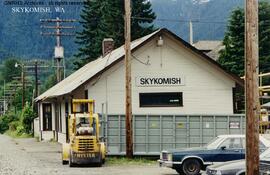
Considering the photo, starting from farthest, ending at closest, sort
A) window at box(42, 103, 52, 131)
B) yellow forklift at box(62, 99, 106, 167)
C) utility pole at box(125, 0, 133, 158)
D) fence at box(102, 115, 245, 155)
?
window at box(42, 103, 52, 131)
fence at box(102, 115, 245, 155)
utility pole at box(125, 0, 133, 158)
yellow forklift at box(62, 99, 106, 167)

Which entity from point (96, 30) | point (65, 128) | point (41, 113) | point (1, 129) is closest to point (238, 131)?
point (65, 128)

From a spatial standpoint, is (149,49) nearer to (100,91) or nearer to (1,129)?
(100,91)

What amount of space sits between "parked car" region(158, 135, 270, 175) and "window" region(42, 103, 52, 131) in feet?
103

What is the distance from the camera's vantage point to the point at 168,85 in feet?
118

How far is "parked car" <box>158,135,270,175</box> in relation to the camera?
75.0 ft

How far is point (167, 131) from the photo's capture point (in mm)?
30844

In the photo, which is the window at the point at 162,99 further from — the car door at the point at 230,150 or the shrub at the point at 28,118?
the shrub at the point at 28,118

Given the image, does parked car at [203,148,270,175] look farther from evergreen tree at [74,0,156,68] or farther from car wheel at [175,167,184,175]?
evergreen tree at [74,0,156,68]

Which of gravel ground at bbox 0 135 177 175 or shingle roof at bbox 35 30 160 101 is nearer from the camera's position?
gravel ground at bbox 0 135 177 175

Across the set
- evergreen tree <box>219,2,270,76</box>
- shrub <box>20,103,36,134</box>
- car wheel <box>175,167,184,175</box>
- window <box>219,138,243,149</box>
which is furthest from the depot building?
shrub <box>20,103,36,134</box>

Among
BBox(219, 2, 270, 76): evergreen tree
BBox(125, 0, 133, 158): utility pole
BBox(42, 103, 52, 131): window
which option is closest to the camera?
BBox(125, 0, 133, 158): utility pole

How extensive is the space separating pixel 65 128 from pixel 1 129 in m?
57.7

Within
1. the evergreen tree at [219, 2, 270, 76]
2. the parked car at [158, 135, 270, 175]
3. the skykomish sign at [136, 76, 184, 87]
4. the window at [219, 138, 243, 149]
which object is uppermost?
the evergreen tree at [219, 2, 270, 76]

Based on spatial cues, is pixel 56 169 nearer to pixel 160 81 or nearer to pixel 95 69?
pixel 160 81
